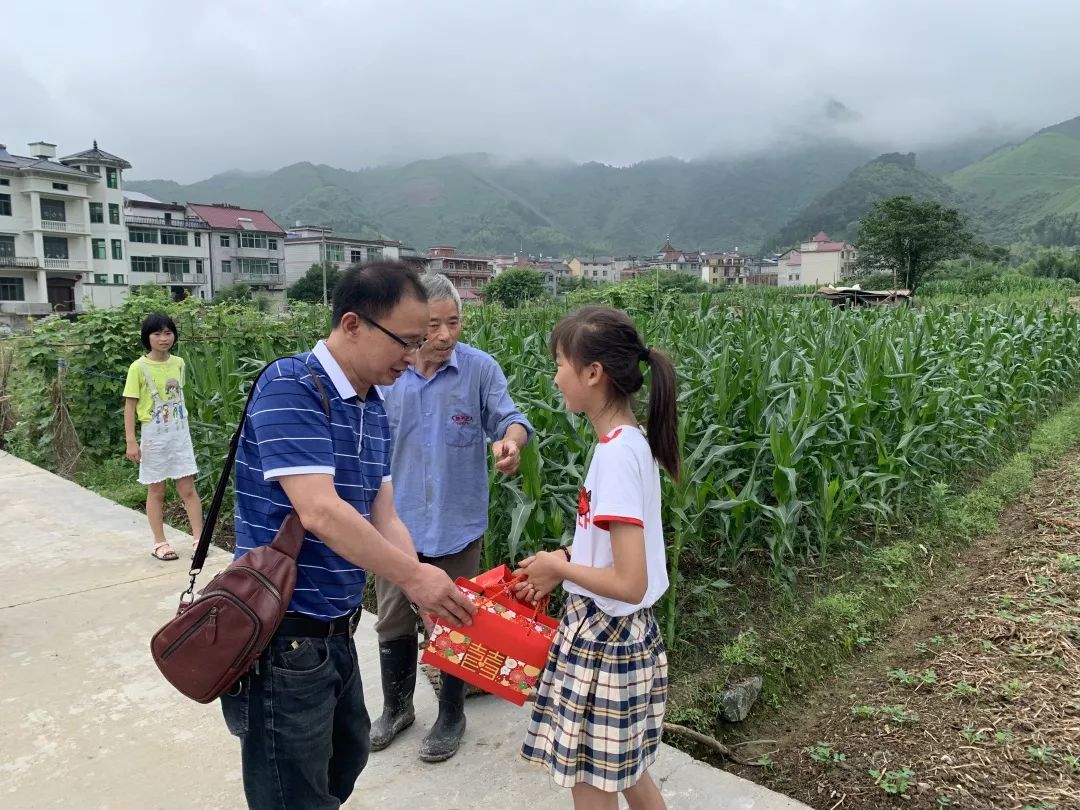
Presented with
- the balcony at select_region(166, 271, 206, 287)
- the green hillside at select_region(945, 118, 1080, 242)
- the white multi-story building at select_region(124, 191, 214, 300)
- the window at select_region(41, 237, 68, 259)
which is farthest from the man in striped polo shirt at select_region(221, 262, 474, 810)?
the green hillside at select_region(945, 118, 1080, 242)

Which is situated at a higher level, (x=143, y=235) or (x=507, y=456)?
(x=143, y=235)

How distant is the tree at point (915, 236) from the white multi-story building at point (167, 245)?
4720 centimetres

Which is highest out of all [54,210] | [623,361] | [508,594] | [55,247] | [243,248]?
[54,210]

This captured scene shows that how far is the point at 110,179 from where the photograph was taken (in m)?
46.2

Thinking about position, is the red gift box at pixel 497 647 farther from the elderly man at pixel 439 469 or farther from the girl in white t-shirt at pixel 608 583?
the elderly man at pixel 439 469

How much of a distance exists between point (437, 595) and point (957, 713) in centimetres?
228

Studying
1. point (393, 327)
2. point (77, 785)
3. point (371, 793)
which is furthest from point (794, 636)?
point (77, 785)

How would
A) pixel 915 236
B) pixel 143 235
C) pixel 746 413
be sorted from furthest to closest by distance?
pixel 143 235
pixel 915 236
pixel 746 413

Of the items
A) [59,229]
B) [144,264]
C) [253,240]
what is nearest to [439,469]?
[59,229]

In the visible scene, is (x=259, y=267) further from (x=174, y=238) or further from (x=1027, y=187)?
(x=1027, y=187)

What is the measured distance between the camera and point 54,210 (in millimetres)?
43938

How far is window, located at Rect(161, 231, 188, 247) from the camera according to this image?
5488cm

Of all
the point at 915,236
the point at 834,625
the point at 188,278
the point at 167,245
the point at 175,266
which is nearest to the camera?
the point at 834,625

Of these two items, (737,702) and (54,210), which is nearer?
(737,702)
